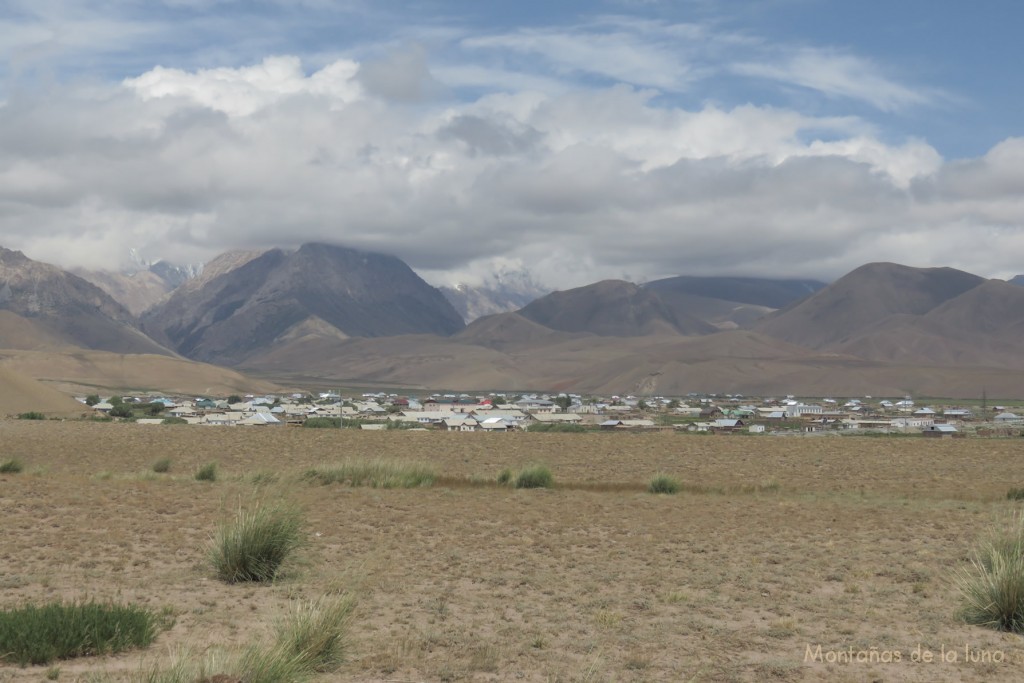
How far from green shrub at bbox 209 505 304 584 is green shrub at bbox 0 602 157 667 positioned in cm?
409

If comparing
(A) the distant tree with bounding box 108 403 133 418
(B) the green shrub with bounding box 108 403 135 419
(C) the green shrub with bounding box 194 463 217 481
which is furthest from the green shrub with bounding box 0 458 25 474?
(A) the distant tree with bounding box 108 403 133 418

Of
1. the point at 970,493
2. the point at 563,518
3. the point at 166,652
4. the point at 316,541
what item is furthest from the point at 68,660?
the point at 970,493

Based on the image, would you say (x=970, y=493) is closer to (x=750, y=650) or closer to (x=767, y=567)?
(x=767, y=567)

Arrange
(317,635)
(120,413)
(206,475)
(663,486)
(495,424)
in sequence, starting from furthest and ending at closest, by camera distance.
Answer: (120,413), (495,424), (206,475), (663,486), (317,635)

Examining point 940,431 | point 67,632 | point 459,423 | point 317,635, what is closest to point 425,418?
point 459,423

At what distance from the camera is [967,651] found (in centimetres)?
1219

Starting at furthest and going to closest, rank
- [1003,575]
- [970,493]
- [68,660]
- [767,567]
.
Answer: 1. [970,493]
2. [767,567]
3. [1003,575]
4. [68,660]

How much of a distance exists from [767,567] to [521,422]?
87461 mm

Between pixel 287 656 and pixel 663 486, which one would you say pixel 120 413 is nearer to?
pixel 663 486

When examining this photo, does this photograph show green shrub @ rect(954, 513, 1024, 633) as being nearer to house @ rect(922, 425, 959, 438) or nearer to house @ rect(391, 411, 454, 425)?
house @ rect(922, 425, 959, 438)

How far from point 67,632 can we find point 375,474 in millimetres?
24013

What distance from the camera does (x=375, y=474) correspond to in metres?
35.2

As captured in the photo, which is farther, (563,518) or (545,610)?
(563,518)

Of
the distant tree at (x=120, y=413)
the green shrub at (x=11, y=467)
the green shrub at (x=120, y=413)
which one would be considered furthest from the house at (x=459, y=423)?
the green shrub at (x=11, y=467)
